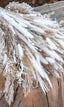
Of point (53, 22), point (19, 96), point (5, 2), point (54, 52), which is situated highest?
point (5, 2)

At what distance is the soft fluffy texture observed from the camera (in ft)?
2.49

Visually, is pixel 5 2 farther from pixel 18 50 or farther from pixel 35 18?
pixel 18 50

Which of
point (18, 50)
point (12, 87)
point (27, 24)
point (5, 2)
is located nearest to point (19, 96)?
point (12, 87)

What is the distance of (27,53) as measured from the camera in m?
0.77

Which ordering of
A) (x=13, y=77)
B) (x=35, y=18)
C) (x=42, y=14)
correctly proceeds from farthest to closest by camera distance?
1. (x=42, y=14)
2. (x=35, y=18)
3. (x=13, y=77)

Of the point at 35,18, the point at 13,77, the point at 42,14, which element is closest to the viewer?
the point at 13,77

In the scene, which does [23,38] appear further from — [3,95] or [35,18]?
[3,95]

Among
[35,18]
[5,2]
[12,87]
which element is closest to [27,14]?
[35,18]

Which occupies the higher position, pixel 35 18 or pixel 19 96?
pixel 35 18

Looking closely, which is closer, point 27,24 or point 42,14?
point 27,24

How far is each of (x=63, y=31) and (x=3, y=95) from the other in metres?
0.47

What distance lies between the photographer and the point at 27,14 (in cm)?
88

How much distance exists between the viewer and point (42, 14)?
97cm

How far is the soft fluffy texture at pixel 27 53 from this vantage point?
758 mm
